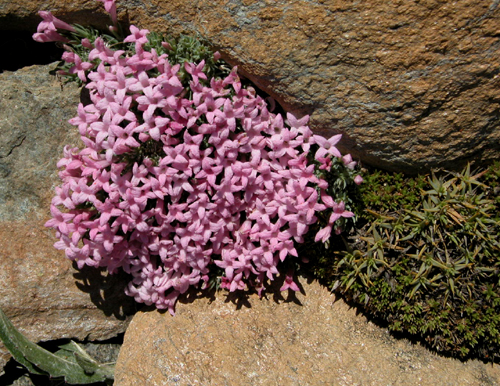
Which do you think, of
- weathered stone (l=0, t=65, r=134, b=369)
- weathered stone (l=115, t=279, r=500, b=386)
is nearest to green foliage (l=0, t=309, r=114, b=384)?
weathered stone (l=0, t=65, r=134, b=369)

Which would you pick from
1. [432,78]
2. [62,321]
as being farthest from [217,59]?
[62,321]

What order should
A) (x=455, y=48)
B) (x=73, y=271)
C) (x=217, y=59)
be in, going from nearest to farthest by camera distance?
(x=455, y=48) → (x=217, y=59) → (x=73, y=271)

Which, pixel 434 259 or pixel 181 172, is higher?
pixel 181 172

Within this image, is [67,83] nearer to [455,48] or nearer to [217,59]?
[217,59]

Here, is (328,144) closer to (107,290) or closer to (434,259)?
(434,259)

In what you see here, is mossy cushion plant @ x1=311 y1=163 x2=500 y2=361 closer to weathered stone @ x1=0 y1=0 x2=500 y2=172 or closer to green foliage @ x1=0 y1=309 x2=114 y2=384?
weathered stone @ x1=0 y1=0 x2=500 y2=172

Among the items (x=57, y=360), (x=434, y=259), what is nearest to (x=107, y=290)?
(x=57, y=360)

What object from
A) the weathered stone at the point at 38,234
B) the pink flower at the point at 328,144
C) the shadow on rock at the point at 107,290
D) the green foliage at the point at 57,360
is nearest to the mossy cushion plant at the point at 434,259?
the pink flower at the point at 328,144
